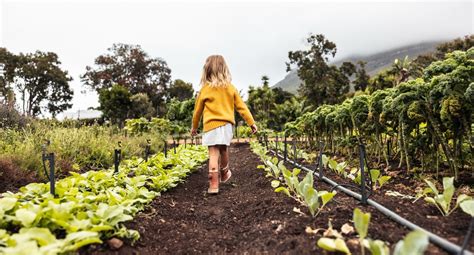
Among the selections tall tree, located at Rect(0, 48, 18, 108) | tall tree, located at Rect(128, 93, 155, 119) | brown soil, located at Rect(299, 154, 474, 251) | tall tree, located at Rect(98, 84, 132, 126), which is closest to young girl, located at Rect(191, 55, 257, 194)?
brown soil, located at Rect(299, 154, 474, 251)

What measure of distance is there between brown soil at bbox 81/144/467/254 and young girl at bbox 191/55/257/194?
0.82 metres

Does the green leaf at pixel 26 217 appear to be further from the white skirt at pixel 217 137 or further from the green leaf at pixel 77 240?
A: the white skirt at pixel 217 137

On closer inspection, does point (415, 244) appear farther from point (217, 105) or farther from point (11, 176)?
point (11, 176)

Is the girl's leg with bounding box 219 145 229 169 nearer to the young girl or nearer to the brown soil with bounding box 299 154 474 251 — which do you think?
the young girl

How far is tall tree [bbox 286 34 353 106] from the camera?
3400 centimetres

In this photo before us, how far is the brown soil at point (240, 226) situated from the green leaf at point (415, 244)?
39cm

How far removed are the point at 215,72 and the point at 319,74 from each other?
105 ft

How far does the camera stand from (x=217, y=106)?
14.5 feet

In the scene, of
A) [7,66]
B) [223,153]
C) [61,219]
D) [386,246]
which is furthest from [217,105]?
[7,66]

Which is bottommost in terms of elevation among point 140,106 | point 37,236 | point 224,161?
point 224,161

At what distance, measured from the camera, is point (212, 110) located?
442cm

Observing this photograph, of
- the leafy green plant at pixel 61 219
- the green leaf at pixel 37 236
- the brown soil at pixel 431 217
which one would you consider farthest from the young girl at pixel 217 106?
the green leaf at pixel 37 236

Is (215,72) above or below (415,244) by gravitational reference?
above

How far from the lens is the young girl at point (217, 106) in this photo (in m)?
4.37
